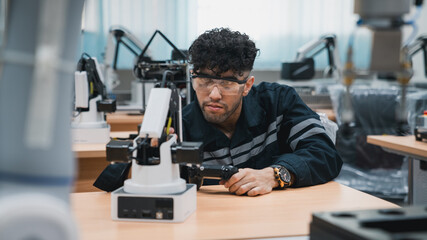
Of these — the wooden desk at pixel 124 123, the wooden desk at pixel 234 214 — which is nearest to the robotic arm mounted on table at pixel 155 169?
the wooden desk at pixel 234 214

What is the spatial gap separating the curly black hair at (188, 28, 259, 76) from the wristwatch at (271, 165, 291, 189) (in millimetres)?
439

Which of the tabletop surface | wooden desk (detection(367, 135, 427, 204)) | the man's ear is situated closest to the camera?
the man's ear

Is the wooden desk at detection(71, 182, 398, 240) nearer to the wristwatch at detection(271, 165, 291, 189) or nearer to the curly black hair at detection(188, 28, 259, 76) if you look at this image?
the wristwatch at detection(271, 165, 291, 189)

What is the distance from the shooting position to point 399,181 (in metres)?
3.46

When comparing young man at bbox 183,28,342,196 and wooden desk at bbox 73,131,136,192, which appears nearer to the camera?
young man at bbox 183,28,342,196

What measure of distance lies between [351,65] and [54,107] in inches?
16.7

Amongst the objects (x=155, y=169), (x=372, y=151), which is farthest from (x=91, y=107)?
(x=372, y=151)

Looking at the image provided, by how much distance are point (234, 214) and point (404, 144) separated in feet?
5.60

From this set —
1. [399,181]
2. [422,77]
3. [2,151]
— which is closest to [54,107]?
[2,151]

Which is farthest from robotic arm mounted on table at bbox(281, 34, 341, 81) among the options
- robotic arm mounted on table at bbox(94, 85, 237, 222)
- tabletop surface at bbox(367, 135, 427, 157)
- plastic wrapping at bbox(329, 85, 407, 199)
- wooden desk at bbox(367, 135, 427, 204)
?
robotic arm mounted on table at bbox(94, 85, 237, 222)

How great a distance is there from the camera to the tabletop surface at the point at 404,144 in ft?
8.73

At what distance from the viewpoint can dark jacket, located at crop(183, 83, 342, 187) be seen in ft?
6.57

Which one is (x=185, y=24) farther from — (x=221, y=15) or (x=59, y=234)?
(x=59, y=234)

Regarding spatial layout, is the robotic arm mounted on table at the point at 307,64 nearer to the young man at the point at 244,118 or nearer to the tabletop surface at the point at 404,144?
the tabletop surface at the point at 404,144
